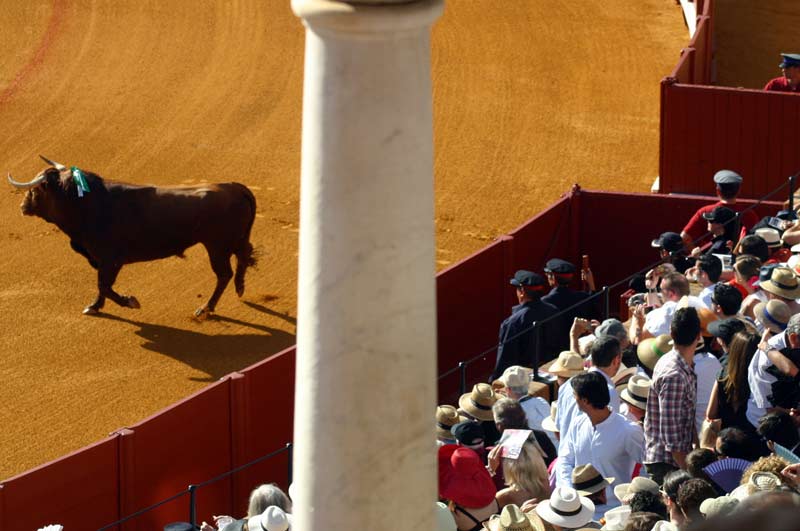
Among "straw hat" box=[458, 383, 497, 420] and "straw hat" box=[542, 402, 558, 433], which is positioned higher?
"straw hat" box=[458, 383, 497, 420]

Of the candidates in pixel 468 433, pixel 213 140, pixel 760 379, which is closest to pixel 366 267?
pixel 468 433

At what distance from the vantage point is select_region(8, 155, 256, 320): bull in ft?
47.8

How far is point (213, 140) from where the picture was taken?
64.6ft

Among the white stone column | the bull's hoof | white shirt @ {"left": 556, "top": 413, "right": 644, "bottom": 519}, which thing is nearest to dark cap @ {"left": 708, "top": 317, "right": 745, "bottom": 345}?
white shirt @ {"left": 556, "top": 413, "right": 644, "bottom": 519}

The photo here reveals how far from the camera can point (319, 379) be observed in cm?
414

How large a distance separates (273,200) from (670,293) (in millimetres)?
9056

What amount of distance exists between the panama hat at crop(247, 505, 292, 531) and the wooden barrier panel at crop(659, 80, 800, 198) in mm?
10450

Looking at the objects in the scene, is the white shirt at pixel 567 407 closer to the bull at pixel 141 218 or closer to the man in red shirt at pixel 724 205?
the man in red shirt at pixel 724 205

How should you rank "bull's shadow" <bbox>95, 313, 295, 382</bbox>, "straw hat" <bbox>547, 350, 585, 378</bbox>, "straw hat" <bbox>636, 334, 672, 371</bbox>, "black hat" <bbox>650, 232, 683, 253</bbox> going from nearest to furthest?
"straw hat" <bbox>636, 334, 672, 371</bbox> < "straw hat" <bbox>547, 350, 585, 378</bbox> < "black hat" <bbox>650, 232, 683, 253</bbox> < "bull's shadow" <bbox>95, 313, 295, 382</bbox>

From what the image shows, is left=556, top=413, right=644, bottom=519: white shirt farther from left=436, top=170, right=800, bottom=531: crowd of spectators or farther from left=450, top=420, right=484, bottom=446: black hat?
left=450, top=420, right=484, bottom=446: black hat

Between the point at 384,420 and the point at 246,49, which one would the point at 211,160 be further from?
the point at 384,420

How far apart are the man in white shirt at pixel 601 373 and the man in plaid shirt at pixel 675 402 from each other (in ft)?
1.09

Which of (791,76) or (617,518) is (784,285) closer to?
(617,518)

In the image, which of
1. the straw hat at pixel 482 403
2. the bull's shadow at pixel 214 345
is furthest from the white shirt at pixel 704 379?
the bull's shadow at pixel 214 345
